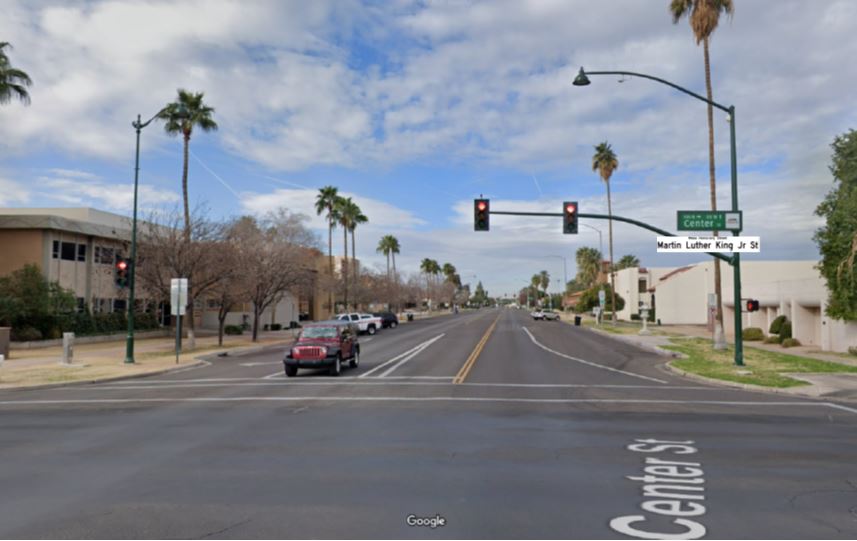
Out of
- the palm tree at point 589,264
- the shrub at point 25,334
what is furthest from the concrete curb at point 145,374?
the palm tree at point 589,264

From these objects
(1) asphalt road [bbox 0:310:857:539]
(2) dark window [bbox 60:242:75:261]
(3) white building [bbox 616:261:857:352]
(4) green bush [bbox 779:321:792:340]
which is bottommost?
(1) asphalt road [bbox 0:310:857:539]

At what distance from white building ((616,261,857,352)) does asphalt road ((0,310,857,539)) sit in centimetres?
2219

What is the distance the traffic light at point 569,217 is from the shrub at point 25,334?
2987 centimetres

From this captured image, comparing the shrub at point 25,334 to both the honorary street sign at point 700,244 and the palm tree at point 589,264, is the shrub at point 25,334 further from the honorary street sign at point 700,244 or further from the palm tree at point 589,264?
the palm tree at point 589,264

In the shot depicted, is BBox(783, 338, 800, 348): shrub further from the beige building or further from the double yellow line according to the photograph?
the beige building

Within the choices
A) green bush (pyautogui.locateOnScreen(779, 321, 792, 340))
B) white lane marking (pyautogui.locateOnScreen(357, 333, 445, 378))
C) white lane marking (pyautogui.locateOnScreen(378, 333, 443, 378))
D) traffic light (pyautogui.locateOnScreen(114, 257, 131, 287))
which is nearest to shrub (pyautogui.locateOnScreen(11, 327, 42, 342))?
traffic light (pyautogui.locateOnScreen(114, 257, 131, 287))

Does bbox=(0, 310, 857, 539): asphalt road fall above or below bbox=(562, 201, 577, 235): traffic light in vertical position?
below

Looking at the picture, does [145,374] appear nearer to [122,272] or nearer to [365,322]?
[122,272]

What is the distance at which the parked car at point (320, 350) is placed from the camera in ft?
72.6

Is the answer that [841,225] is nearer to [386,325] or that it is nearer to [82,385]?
[82,385]

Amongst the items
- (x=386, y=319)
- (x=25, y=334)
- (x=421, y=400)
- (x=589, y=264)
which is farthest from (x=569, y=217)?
(x=589, y=264)

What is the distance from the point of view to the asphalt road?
684 centimetres

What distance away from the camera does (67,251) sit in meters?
42.6

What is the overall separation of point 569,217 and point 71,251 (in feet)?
110
